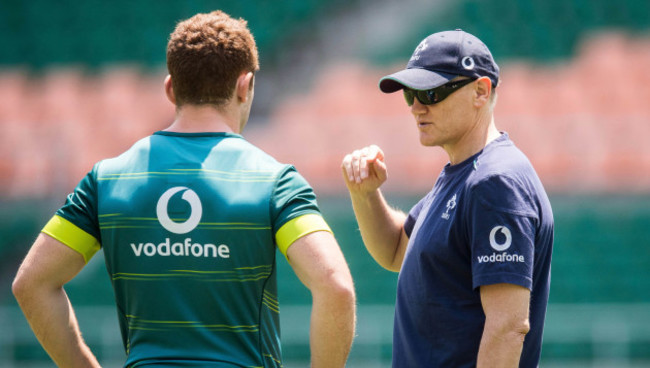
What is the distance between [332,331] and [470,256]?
1.66 feet

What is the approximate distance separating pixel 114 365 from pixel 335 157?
3.57 metres

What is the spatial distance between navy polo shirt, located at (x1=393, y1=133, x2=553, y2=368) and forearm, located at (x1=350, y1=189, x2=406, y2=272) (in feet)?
1.33

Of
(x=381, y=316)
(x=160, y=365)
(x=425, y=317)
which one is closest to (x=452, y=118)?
(x=425, y=317)

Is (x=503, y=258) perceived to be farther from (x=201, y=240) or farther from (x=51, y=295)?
(x=51, y=295)

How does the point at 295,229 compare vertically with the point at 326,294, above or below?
above

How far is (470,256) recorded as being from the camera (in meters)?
2.51

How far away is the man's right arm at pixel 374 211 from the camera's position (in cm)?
290

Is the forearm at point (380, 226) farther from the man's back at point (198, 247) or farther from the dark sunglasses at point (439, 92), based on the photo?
the man's back at point (198, 247)

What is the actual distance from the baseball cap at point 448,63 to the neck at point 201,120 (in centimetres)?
59

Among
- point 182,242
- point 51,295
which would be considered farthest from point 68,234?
point 182,242

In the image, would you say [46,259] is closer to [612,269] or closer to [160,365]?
[160,365]

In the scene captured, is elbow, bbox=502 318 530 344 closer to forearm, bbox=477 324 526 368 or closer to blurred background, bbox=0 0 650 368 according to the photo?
forearm, bbox=477 324 526 368

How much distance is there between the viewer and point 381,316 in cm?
909

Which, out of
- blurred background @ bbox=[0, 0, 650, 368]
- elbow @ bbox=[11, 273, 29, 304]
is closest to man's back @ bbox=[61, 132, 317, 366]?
elbow @ bbox=[11, 273, 29, 304]
